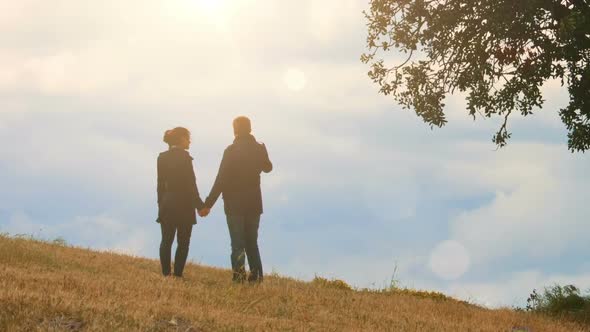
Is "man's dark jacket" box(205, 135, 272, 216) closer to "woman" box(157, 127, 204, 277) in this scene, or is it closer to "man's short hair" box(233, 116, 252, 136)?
"man's short hair" box(233, 116, 252, 136)

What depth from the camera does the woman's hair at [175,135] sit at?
15352mm

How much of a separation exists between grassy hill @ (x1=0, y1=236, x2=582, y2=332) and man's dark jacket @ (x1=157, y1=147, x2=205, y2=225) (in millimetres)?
1313

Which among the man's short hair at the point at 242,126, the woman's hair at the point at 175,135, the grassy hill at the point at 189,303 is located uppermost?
the man's short hair at the point at 242,126

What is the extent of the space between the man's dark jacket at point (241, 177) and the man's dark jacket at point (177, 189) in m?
0.42

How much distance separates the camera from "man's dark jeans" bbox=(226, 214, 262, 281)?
48.8 feet

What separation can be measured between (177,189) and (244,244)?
69.8 inches

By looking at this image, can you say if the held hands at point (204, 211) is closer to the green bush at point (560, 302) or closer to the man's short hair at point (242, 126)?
the man's short hair at point (242, 126)

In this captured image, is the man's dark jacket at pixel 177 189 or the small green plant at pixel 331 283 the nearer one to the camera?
the man's dark jacket at pixel 177 189

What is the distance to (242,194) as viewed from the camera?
1488 centimetres

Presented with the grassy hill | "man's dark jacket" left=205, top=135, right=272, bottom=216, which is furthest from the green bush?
"man's dark jacket" left=205, top=135, right=272, bottom=216

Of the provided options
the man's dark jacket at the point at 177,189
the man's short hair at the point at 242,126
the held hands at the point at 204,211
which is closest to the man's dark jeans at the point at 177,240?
the man's dark jacket at the point at 177,189

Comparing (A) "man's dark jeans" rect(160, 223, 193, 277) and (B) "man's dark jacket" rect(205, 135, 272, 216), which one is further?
(A) "man's dark jeans" rect(160, 223, 193, 277)

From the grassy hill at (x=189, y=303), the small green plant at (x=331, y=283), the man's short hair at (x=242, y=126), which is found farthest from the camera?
the small green plant at (x=331, y=283)

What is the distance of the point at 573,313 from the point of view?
59.2ft
